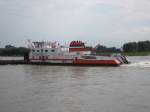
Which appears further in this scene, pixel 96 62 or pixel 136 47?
pixel 136 47

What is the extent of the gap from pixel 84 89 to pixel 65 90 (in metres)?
1.65

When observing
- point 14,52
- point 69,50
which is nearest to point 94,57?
point 69,50

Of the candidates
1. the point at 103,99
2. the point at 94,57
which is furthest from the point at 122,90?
the point at 94,57

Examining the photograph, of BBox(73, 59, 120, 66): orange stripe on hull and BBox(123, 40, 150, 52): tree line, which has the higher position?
BBox(123, 40, 150, 52): tree line

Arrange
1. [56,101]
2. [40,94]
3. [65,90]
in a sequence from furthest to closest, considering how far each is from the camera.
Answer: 1. [65,90]
2. [40,94]
3. [56,101]

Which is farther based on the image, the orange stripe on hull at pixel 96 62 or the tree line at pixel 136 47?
the tree line at pixel 136 47

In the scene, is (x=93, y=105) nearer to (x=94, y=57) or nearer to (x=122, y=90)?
(x=122, y=90)

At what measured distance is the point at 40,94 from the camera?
24.8 m

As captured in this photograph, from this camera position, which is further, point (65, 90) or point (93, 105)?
point (65, 90)

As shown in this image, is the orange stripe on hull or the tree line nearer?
the orange stripe on hull

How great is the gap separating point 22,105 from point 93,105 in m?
4.34

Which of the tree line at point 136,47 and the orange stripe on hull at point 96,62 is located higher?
the tree line at point 136,47

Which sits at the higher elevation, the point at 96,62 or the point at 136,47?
the point at 136,47

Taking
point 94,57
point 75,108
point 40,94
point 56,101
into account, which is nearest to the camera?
point 75,108
